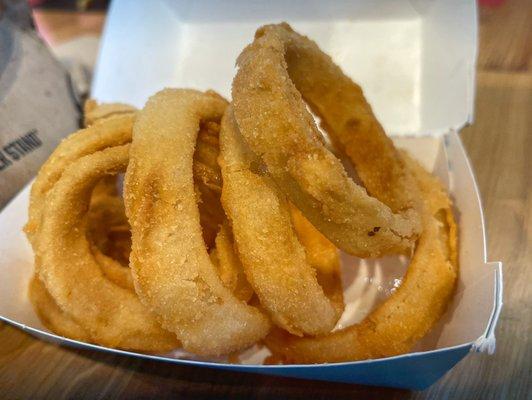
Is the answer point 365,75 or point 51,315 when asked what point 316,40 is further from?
point 51,315

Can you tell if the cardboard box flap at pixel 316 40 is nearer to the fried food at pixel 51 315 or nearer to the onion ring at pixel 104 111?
the onion ring at pixel 104 111

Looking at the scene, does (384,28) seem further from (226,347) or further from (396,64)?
(226,347)

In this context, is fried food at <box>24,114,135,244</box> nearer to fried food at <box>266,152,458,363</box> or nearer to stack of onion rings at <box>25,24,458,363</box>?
stack of onion rings at <box>25,24,458,363</box>

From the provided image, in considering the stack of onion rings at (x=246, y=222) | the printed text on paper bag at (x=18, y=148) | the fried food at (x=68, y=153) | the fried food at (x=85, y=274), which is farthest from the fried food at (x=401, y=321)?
the printed text on paper bag at (x=18, y=148)

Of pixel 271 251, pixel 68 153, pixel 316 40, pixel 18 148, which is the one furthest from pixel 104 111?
pixel 316 40

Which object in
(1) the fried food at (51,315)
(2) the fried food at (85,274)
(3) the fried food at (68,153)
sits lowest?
(1) the fried food at (51,315)

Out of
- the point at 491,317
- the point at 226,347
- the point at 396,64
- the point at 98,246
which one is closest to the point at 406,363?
the point at 491,317
